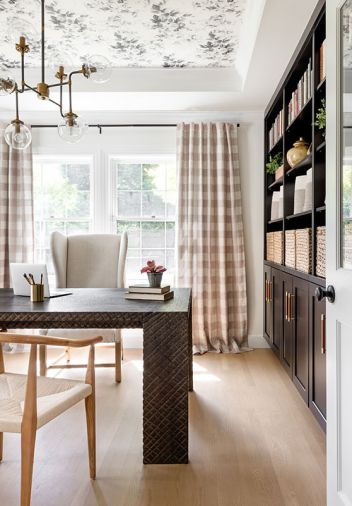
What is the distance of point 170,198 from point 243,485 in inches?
121

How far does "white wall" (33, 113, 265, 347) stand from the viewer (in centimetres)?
442

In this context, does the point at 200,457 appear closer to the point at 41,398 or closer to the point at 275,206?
the point at 41,398

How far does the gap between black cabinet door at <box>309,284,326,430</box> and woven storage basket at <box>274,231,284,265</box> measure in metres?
1.02

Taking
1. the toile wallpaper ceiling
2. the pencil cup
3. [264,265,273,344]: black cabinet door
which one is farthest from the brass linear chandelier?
[264,265,273,344]: black cabinet door

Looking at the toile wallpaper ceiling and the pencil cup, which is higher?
the toile wallpaper ceiling

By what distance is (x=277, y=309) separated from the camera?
358 cm

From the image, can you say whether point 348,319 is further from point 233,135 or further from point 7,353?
point 7,353

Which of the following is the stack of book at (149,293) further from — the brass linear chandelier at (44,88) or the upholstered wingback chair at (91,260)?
the upholstered wingback chair at (91,260)

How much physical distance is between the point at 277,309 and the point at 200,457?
1.65m

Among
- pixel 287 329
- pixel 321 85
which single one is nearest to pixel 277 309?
pixel 287 329

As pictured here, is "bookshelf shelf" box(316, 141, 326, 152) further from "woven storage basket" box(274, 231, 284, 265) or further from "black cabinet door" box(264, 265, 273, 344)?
"black cabinet door" box(264, 265, 273, 344)

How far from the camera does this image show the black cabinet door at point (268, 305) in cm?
389

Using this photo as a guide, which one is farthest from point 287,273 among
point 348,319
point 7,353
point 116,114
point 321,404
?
point 7,353

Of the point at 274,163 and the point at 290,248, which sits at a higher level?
the point at 274,163
